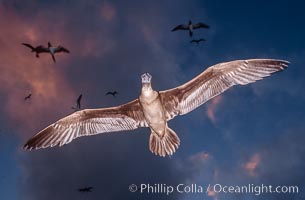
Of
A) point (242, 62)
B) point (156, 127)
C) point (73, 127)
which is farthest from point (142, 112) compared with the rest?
point (242, 62)

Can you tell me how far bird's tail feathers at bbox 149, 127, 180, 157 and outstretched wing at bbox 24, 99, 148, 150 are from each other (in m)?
0.74

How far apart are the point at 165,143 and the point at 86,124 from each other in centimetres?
210

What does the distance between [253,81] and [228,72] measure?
596mm

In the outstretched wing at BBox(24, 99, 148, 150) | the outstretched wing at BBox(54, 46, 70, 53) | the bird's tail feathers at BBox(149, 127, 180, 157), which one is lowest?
the bird's tail feathers at BBox(149, 127, 180, 157)

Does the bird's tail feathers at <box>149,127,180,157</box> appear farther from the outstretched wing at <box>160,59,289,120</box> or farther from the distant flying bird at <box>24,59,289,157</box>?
the outstretched wing at <box>160,59,289,120</box>

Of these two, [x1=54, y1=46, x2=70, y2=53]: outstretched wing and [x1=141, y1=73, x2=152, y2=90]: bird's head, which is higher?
[x1=54, y1=46, x2=70, y2=53]: outstretched wing

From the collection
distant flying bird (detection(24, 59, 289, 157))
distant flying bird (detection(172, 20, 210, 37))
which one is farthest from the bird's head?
distant flying bird (detection(172, 20, 210, 37))

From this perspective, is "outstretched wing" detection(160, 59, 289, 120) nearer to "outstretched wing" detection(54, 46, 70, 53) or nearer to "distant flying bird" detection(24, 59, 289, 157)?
"distant flying bird" detection(24, 59, 289, 157)

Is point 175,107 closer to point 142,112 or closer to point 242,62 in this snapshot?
point 142,112

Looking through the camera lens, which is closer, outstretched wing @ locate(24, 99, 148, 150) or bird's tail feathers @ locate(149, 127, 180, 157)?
bird's tail feathers @ locate(149, 127, 180, 157)

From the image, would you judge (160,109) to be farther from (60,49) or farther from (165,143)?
(60,49)

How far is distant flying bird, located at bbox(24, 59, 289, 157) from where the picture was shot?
1027cm

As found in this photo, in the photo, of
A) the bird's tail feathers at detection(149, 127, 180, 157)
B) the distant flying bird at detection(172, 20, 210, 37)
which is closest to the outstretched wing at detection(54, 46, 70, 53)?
the distant flying bird at detection(172, 20, 210, 37)

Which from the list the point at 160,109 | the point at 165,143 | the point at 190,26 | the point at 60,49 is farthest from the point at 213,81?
the point at 60,49
